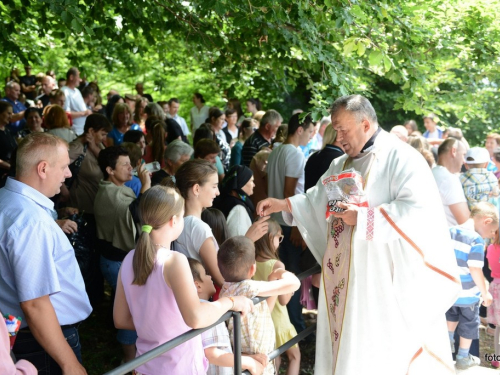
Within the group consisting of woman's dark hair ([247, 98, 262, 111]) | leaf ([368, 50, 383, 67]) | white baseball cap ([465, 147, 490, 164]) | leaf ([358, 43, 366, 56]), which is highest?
leaf ([358, 43, 366, 56])

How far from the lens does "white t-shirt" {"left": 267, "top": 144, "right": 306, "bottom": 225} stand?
621 centimetres

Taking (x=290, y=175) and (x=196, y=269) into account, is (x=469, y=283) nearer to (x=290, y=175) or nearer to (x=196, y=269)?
(x=290, y=175)

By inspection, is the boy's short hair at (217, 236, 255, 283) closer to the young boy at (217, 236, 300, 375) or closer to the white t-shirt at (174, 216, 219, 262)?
the young boy at (217, 236, 300, 375)

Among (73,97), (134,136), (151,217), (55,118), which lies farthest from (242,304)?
(73,97)

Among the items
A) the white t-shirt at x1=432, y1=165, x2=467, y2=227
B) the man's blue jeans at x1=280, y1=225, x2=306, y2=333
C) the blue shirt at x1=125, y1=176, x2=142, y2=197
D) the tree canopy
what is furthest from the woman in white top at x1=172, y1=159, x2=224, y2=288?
the white t-shirt at x1=432, y1=165, x2=467, y2=227

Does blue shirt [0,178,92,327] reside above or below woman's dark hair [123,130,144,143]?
above

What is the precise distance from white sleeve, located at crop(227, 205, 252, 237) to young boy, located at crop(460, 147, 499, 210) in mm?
3354

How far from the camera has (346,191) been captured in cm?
379

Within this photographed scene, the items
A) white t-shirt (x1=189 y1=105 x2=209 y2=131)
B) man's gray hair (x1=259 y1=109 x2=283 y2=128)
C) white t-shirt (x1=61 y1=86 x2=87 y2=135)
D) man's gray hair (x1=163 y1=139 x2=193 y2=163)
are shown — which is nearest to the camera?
man's gray hair (x1=163 y1=139 x2=193 y2=163)

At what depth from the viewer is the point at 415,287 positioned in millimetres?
3783

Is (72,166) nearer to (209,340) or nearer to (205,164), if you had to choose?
(205,164)

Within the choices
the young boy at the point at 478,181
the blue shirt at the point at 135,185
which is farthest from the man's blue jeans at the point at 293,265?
the young boy at the point at 478,181

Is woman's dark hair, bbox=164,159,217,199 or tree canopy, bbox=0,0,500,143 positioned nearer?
woman's dark hair, bbox=164,159,217,199

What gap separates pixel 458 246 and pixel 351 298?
202 cm
